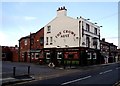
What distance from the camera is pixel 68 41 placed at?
170ft

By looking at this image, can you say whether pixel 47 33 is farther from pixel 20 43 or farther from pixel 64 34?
pixel 20 43

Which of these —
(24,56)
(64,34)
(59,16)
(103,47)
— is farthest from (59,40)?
(103,47)

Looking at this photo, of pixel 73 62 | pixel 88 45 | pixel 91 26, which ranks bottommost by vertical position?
pixel 73 62

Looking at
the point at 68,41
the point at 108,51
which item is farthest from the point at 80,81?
the point at 108,51

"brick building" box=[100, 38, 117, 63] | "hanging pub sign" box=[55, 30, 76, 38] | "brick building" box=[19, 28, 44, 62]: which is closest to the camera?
"hanging pub sign" box=[55, 30, 76, 38]

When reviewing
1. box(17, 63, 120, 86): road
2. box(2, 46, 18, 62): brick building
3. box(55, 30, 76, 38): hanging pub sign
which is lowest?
box(17, 63, 120, 86): road

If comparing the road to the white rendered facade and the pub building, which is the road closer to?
the pub building

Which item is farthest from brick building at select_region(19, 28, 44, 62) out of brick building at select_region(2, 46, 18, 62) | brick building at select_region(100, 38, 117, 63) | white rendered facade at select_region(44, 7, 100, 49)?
brick building at select_region(100, 38, 117, 63)

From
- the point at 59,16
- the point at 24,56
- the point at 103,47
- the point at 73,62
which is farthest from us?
the point at 103,47

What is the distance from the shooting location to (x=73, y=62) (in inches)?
1984

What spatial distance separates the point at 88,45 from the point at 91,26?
4986 mm

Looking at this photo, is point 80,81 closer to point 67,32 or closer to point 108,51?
point 67,32

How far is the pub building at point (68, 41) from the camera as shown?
50.1 metres

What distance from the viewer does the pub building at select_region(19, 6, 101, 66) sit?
50.1 metres
